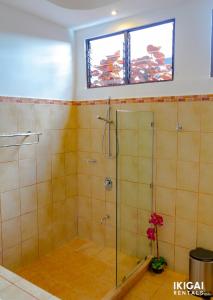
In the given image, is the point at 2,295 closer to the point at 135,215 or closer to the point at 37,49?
the point at 135,215

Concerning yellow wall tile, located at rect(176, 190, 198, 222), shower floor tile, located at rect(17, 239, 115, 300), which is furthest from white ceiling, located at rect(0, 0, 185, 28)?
shower floor tile, located at rect(17, 239, 115, 300)

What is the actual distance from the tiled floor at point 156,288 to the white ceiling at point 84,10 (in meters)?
2.65

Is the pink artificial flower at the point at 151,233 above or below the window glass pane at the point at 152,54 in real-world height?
below

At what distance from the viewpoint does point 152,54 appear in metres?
2.90

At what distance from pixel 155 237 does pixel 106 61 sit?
2166 mm

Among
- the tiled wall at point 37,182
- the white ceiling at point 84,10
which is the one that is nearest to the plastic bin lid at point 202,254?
the tiled wall at point 37,182

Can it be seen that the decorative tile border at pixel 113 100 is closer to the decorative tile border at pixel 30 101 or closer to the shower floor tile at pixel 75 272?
the decorative tile border at pixel 30 101

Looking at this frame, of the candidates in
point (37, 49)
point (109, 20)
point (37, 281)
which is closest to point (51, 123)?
point (37, 49)

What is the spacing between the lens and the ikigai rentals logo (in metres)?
2.45

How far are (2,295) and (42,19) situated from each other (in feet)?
8.98

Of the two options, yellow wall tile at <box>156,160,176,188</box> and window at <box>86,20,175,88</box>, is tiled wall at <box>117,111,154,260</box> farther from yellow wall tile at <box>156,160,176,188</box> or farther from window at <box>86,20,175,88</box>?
window at <box>86,20,175,88</box>

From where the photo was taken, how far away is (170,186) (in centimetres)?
280

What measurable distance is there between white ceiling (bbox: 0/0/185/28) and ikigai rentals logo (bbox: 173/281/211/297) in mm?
2704

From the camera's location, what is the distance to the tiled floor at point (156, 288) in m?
2.42
